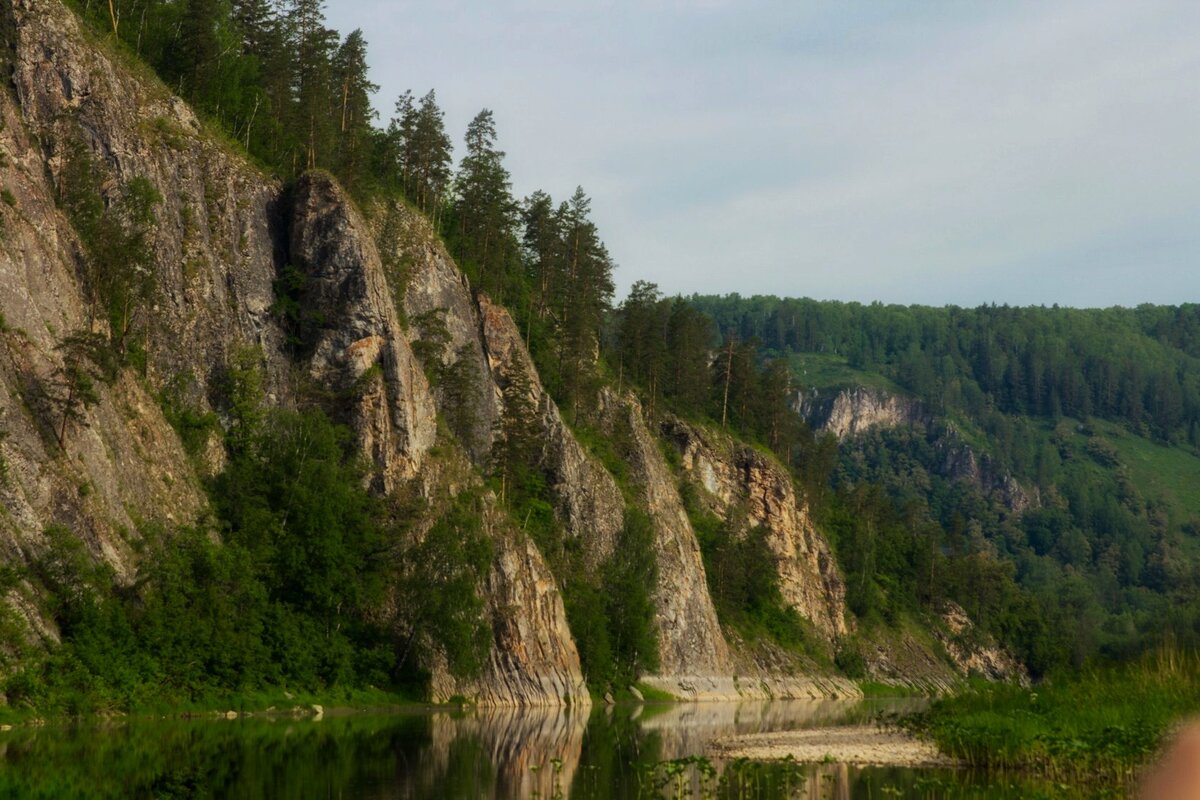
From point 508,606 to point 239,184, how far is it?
3678 centimetres

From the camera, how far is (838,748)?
2067 inches

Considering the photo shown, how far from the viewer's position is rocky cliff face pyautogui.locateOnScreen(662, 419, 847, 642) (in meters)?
149

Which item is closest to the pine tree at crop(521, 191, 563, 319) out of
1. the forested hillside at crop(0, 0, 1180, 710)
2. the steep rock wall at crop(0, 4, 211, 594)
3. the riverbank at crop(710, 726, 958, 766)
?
the forested hillside at crop(0, 0, 1180, 710)

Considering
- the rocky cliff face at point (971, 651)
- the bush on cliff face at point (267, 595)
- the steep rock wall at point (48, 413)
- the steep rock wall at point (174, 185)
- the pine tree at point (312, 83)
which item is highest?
the pine tree at point (312, 83)

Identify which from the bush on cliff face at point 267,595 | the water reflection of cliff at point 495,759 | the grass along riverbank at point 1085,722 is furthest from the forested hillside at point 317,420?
the grass along riverbank at point 1085,722

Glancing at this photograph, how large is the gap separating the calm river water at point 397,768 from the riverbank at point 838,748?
178 centimetres

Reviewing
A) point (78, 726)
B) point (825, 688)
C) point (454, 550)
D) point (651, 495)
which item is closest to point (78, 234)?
point (454, 550)

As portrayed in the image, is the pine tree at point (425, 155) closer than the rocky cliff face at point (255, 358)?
No

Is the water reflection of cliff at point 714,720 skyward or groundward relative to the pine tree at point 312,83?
groundward

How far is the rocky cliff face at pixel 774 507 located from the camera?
149125 mm

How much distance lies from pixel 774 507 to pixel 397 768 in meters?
118

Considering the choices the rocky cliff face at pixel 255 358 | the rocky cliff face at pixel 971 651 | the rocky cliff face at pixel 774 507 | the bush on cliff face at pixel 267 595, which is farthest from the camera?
the rocky cliff face at pixel 971 651

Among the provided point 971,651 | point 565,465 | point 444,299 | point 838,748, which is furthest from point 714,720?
point 971,651

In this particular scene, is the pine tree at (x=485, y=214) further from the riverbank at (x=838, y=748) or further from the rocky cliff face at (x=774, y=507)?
the riverbank at (x=838, y=748)
